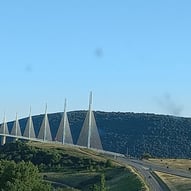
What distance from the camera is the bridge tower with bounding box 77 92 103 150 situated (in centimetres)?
14550

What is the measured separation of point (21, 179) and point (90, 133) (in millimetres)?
80988

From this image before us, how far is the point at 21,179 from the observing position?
215 ft

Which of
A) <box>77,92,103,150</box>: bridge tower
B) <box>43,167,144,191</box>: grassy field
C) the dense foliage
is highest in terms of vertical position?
<box>77,92,103,150</box>: bridge tower

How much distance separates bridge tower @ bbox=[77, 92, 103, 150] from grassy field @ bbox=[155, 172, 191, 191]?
193 ft

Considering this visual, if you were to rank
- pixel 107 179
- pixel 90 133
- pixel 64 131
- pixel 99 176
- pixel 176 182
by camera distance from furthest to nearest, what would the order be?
pixel 64 131, pixel 90 133, pixel 107 179, pixel 99 176, pixel 176 182

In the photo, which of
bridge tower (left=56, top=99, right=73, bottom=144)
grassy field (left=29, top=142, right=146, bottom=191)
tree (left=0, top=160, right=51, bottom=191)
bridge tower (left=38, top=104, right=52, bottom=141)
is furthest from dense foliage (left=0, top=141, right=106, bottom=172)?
tree (left=0, top=160, right=51, bottom=191)

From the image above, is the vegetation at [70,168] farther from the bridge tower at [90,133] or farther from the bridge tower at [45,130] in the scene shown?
the bridge tower at [45,130]

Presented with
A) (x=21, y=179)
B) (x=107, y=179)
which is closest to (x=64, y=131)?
(x=107, y=179)

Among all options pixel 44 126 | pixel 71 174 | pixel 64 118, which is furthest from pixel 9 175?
pixel 44 126

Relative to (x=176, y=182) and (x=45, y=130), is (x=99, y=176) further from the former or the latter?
(x=45, y=130)

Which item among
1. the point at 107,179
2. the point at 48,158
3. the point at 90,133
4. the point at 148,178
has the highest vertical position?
the point at 90,133

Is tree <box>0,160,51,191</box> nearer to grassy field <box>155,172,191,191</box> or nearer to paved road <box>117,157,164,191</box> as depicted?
paved road <box>117,157,164,191</box>

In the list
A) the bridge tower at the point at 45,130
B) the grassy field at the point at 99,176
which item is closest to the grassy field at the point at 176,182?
the grassy field at the point at 99,176

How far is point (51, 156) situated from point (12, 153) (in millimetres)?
13650
